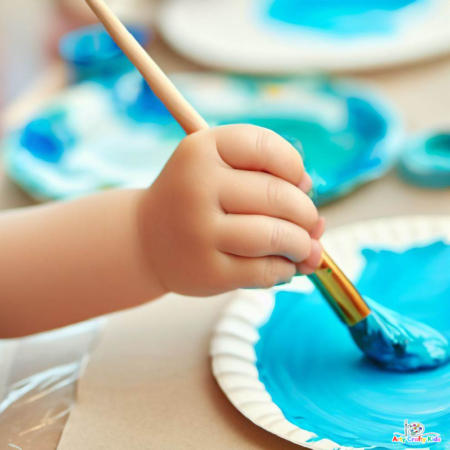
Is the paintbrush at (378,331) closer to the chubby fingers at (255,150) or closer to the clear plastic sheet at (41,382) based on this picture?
the chubby fingers at (255,150)

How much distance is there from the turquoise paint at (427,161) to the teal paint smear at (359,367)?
0.43 feet

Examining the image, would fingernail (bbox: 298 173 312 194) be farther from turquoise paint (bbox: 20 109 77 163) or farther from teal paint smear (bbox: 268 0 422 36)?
teal paint smear (bbox: 268 0 422 36)

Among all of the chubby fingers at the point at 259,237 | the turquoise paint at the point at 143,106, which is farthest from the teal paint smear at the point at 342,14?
the chubby fingers at the point at 259,237

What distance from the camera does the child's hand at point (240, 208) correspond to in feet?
1.25

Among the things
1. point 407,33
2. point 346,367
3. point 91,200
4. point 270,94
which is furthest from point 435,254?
point 407,33

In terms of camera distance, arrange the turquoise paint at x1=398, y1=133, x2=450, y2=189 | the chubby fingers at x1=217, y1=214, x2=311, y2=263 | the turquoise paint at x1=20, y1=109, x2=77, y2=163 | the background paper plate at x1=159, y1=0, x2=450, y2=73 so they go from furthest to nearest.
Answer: the background paper plate at x1=159, y1=0, x2=450, y2=73 → the turquoise paint at x1=20, y1=109, x2=77, y2=163 → the turquoise paint at x1=398, y1=133, x2=450, y2=189 → the chubby fingers at x1=217, y1=214, x2=311, y2=263

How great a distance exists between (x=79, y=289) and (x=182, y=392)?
0.32 feet

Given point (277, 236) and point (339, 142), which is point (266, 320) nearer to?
point (277, 236)

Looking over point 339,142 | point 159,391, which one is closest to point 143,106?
point 339,142

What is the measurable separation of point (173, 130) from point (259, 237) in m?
0.44

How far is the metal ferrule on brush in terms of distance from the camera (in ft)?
1.35

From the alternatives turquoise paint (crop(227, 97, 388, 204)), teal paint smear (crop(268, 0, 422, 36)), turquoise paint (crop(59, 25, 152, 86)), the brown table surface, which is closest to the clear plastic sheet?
the brown table surface

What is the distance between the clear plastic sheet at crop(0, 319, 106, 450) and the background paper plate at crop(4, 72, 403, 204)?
0.62ft

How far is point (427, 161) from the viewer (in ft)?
2.11
